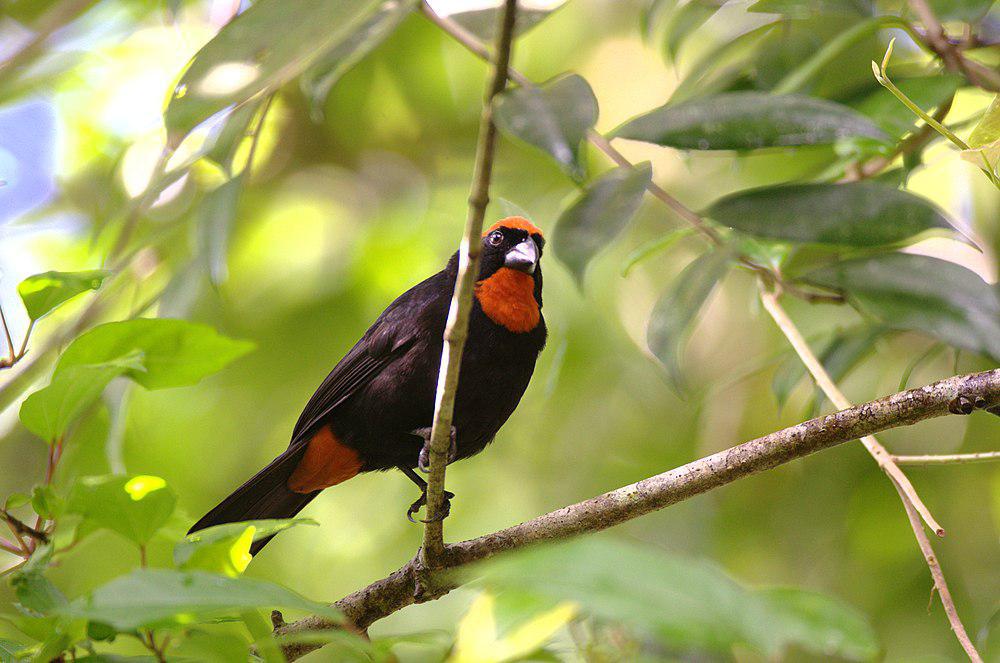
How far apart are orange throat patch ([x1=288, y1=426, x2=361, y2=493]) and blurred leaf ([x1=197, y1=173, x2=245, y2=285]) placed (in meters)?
1.09

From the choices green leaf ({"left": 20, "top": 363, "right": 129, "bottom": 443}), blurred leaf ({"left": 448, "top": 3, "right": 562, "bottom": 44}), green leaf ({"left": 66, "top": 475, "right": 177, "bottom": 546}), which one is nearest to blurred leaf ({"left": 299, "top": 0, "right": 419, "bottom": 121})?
blurred leaf ({"left": 448, "top": 3, "right": 562, "bottom": 44})

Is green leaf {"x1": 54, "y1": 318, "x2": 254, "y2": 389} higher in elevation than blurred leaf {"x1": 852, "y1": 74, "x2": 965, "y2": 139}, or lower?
lower

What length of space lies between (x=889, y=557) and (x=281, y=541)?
9.46 feet

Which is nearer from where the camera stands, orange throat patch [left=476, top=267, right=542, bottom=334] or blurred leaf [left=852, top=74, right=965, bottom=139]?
blurred leaf [left=852, top=74, right=965, bottom=139]

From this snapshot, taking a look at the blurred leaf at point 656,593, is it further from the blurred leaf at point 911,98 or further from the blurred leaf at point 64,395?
the blurred leaf at point 911,98

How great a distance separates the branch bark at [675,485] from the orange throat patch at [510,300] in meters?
1.03

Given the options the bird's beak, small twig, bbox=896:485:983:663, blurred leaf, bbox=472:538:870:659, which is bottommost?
small twig, bbox=896:485:983:663

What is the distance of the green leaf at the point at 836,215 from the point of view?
6.53 ft

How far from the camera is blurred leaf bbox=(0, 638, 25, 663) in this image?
136 cm

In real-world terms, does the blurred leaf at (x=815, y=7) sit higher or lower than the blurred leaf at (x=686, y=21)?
higher

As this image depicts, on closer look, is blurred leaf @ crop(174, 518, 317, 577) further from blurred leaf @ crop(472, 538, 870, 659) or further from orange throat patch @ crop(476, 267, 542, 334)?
orange throat patch @ crop(476, 267, 542, 334)

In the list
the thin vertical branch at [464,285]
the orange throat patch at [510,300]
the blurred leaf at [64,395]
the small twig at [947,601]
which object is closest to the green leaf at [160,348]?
the blurred leaf at [64,395]

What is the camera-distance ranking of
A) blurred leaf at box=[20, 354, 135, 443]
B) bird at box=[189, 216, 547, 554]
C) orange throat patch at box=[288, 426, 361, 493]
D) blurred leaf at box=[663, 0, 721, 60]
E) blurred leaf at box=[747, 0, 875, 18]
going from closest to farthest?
blurred leaf at box=[20, 354, 135, 443] < blurred leaf at box=[747, 0, 875, 18] < blurred leaf at box=[663, 0, 721, 60] < bird at box=[189, 216, 547, 554] < orange throat patch at box=[288, 426, 361, 493]

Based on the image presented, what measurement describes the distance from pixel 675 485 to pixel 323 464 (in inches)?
68.5
